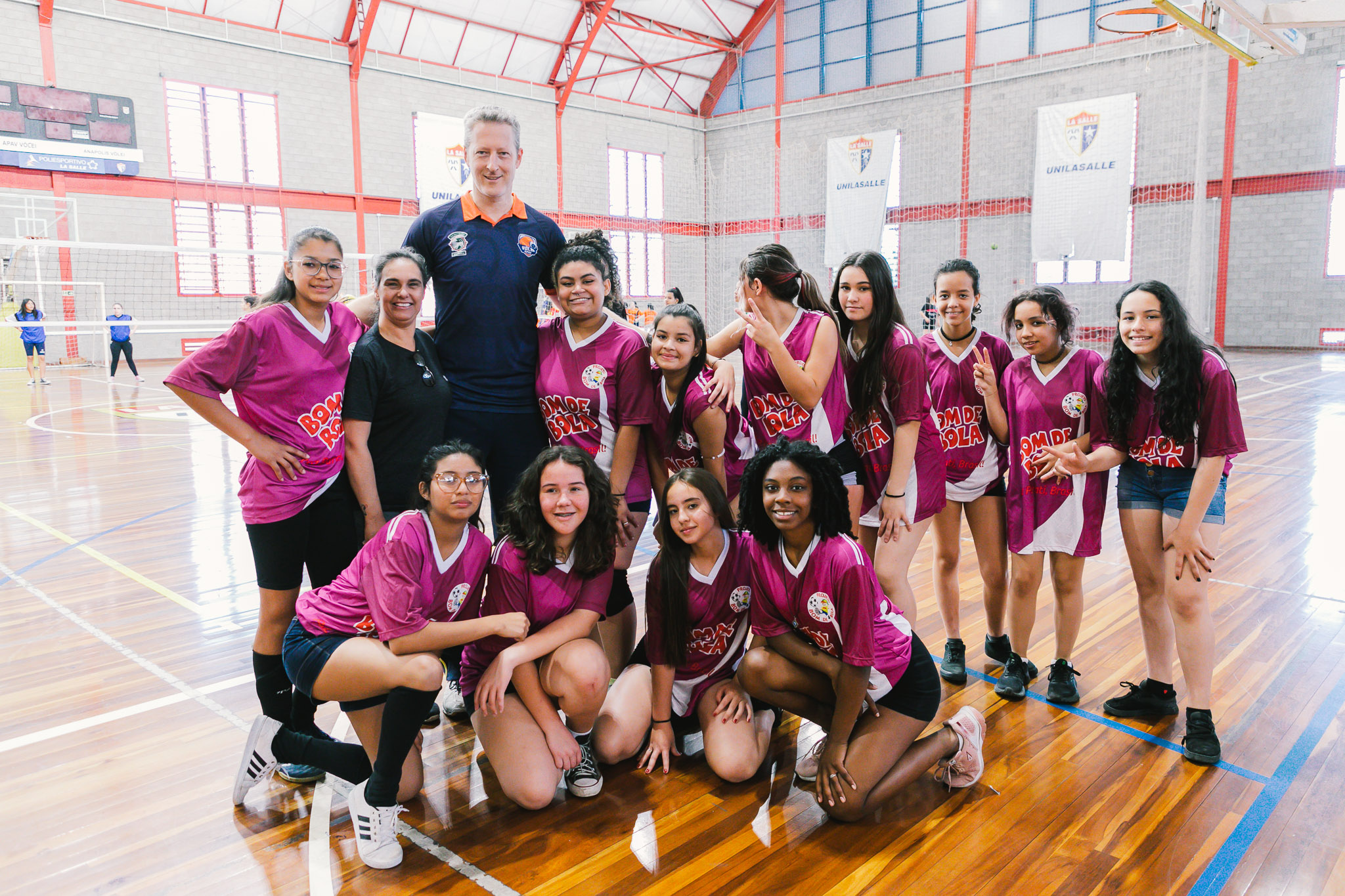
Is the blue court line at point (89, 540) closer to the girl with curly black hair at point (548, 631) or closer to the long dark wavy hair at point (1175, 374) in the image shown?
the girl with curly black hair at point (548, 631)

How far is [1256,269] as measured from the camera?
54.3 ft

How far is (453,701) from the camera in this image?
320cm

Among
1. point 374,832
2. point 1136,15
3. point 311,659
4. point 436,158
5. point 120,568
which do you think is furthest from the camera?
point 436,158

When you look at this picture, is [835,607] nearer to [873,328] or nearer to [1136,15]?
[873,328]

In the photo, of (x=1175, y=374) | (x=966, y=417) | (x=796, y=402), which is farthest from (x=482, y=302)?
(x=1175, y=374)

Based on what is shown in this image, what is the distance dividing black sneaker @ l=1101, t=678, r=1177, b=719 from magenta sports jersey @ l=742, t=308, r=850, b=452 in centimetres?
135

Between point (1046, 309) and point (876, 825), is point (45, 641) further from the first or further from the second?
point (1046, 309)

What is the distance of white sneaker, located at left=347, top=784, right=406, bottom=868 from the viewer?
88.0 inches

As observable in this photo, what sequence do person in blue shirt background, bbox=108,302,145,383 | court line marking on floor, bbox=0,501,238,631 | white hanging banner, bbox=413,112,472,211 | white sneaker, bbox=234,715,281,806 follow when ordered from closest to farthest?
white sneaker, bbox=234,715,281,806, court line marking on floor, bbox=0,501,238,631, person in blue shirt background, bbox=108,302,145,383, white hanging banner, bbox=413,112,472,211

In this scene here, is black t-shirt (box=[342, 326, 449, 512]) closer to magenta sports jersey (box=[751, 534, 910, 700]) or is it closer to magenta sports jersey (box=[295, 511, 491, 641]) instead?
magenta sports jersey (box=[295, 511, 491, 641])

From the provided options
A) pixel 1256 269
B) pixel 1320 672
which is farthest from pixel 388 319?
pixel 1256 269

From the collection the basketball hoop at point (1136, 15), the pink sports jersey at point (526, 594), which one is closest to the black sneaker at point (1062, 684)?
the pink sports jersey at point (526, 594)

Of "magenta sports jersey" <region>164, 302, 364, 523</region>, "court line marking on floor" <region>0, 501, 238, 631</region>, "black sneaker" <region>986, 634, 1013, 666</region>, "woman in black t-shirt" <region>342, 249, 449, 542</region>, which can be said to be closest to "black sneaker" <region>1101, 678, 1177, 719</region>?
"black sneaker" <region>986, 634, 1013, 666</region>

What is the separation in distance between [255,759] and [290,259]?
4.77 ft
